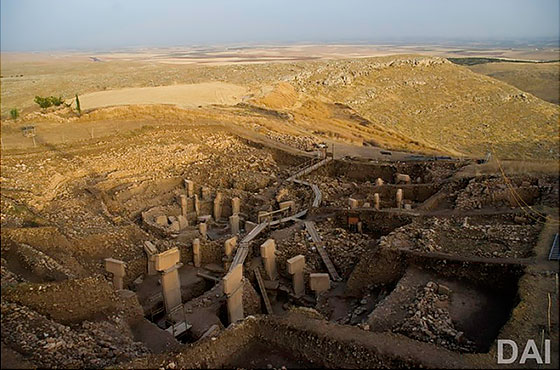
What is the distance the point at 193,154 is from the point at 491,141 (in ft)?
75.4

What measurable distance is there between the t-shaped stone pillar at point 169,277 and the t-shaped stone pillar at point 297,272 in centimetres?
297

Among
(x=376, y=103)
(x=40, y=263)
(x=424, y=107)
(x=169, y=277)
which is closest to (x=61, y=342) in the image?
(x=40, y=263)

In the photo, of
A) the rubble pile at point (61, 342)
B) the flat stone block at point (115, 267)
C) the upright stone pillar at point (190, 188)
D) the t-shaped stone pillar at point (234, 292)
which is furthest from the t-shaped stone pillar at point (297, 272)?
the upright stone pillar at point (190, 188)

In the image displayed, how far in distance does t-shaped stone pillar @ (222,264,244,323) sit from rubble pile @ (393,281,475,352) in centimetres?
376

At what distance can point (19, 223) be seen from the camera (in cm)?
1239

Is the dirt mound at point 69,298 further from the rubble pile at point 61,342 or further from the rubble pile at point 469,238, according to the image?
the rubble pile at point 469,238

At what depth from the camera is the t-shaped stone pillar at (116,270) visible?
37.3 ft

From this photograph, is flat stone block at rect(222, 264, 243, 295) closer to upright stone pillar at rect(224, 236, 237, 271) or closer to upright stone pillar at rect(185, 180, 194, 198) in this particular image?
upright stone pillar at rect(224, 236, 237, 271)

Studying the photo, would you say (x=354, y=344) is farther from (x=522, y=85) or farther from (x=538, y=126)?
(x=522, y=85)

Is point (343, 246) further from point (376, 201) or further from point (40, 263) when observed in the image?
point (40, 263)

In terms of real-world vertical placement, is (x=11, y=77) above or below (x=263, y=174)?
above

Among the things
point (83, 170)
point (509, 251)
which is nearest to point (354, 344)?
point (509, 251)

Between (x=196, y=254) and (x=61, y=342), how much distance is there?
6342 millimetres

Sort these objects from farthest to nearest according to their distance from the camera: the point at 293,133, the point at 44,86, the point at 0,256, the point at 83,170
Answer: the point at 44,86 < the point at 293,133 < the point at 83,170 < the point at 0,256
